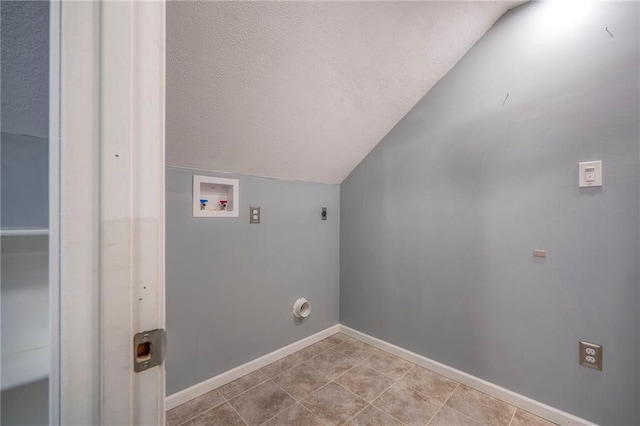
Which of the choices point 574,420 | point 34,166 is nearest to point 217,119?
point 34,166

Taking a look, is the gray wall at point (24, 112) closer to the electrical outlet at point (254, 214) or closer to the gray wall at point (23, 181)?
the gray wall at point (23, 181)

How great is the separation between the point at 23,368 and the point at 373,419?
5.11 ft

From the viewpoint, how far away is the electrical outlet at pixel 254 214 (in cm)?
179

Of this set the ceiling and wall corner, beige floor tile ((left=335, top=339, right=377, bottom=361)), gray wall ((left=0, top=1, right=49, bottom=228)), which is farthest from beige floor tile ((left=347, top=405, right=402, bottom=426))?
the ceiling and wall corner

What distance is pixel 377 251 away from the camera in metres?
2.13

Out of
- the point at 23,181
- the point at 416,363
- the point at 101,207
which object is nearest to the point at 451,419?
the point at 416,363

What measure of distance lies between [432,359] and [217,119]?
2167mm

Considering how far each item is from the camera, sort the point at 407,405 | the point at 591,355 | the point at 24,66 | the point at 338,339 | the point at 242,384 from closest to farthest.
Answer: the point at 24,66, the point at 591,355, the point at 407,405, the point at 242,384, the point at 338,339

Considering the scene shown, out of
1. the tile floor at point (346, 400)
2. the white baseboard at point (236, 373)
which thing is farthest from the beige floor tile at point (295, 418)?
the white baseboard at point (236, 373)

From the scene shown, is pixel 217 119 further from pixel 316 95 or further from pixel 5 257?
pixel 5 257

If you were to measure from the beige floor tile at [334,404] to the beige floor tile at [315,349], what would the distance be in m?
0.41

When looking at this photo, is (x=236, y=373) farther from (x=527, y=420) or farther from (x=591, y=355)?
(x=591, y=355)

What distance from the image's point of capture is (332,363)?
6.21ft

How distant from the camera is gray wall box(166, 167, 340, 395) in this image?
1479 millimetres
